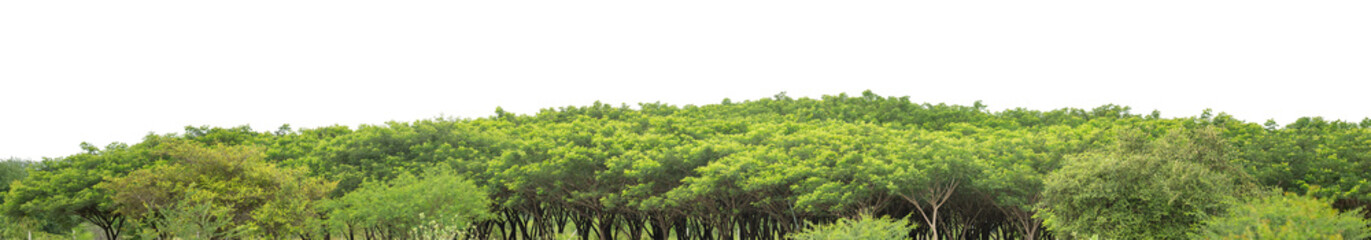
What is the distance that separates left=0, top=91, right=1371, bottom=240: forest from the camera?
83.1ft

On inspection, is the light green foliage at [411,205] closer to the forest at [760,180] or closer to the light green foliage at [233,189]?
the forest at [760,180]

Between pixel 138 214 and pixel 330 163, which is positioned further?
pixel 330 163

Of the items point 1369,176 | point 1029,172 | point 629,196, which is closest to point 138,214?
point 629,196

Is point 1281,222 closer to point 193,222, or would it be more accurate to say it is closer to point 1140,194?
point 1140,194

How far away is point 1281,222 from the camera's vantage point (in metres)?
22.9

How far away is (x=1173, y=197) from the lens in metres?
24.4

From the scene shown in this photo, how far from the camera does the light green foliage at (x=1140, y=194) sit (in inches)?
976

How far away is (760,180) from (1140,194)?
37.1ft

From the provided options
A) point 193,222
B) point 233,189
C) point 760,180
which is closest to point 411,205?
point 193,222

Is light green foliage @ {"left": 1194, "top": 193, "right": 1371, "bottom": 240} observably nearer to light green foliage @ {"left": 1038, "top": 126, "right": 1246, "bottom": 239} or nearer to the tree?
light green foliage @ {"left": 1038, "top": 126, "right": 1246, "bottom": 239}

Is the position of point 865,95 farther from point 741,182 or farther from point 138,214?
point 138,214

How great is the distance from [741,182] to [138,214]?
26090mm

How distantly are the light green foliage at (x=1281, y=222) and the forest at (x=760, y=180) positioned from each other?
7cm

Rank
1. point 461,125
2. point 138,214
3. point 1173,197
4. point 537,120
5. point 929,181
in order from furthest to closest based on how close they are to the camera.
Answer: point 537,120, point 461,125, point 138,214, point 929,181, point 1173,197
